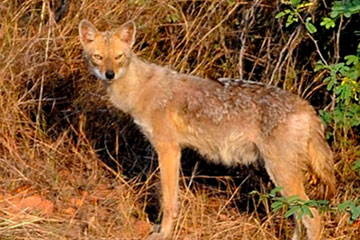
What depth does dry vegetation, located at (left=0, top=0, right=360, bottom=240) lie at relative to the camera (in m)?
6.74

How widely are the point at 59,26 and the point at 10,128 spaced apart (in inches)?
50.0

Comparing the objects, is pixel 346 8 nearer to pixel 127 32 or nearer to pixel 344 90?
pixel 344 90

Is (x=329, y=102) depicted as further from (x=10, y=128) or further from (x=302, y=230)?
(x=10, y=128)

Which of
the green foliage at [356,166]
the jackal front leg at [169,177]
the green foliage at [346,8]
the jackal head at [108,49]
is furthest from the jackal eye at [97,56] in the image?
the green foliage at [356,166]

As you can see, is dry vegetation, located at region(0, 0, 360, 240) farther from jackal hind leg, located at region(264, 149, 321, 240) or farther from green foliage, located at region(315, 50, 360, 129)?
green foliage, located at region(315, 50, 360, 129)

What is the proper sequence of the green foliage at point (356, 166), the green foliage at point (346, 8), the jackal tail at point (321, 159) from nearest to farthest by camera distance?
the green foliage at point (346, 8)
the jackal tail at point (321, 159)
the green foliage at point (356, 166)

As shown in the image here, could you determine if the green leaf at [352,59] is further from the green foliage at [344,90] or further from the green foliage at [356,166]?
the green foliage at [356,166]

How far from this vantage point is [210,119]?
6.71 meters

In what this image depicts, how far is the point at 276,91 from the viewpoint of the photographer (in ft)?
21.6

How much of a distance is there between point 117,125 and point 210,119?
5.19 feet

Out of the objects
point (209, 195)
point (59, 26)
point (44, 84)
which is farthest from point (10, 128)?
point (209, 195)

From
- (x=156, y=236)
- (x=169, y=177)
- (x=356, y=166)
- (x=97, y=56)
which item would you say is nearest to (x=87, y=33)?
(x=97, y=56)

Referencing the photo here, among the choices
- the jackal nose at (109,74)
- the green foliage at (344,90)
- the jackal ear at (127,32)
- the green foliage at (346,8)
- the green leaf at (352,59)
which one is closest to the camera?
the green foliage at (346,8)

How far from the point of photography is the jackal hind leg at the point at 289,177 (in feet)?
20.5
